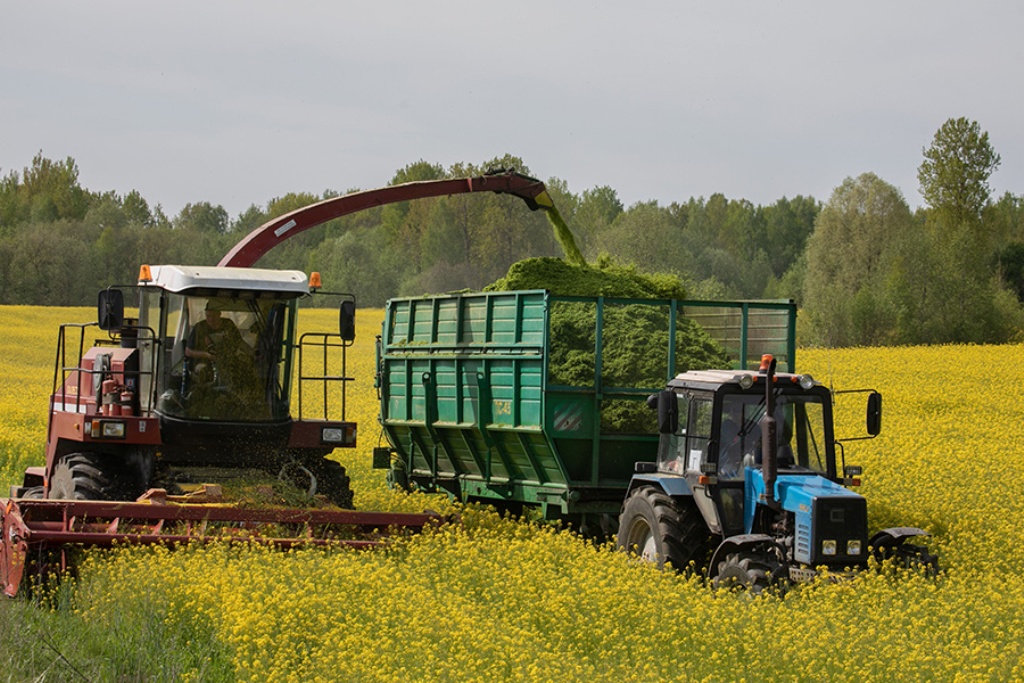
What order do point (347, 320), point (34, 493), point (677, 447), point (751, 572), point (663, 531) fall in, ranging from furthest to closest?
point (34, 493) → point (347, 320) → point (677, 447) → point (663, 531) → point (751, 572)

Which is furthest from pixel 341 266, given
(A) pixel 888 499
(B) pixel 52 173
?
(A) pixel 888 499

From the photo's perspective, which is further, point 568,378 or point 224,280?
point 568,378

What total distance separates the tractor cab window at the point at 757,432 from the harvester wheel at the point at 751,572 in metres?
0.89

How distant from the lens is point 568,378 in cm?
1201

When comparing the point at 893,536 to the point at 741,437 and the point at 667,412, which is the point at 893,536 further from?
the point at 667,412

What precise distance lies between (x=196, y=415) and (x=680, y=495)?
4.19 m

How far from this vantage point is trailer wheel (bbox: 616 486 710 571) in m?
9.81

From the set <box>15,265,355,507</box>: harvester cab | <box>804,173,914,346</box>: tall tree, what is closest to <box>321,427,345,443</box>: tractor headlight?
<box>15,265,355,507</box>: harvester cab

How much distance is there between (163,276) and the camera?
10953 mm

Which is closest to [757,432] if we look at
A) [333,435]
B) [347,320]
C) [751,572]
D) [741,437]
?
[741,437]

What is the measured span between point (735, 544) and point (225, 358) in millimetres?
4755

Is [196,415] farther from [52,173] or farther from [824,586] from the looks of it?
[52,173]

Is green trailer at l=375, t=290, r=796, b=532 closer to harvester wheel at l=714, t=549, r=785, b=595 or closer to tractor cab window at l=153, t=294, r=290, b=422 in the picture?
tractor cab window at l=153, t=294, r=290, b=422

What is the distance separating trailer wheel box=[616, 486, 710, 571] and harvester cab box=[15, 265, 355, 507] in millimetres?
2781
